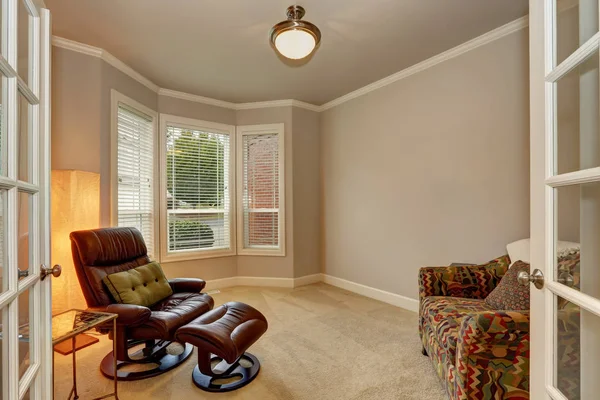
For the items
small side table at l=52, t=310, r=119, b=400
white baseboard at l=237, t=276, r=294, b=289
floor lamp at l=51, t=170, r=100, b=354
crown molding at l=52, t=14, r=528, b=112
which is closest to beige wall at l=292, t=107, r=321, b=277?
white baseboard at l=237, t=276, r=294, b=289

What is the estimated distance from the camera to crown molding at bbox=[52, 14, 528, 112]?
267 centimetres

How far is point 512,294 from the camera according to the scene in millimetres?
1920

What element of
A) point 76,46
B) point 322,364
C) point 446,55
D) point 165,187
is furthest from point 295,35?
point 165,187

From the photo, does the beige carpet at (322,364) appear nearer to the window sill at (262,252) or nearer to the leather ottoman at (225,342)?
the leather ottoman at (225,342)

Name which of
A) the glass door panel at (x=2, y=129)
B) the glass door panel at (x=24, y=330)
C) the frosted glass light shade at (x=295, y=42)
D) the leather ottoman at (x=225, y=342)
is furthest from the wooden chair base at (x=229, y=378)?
the frosted glass light shade at (x=295, y=42)

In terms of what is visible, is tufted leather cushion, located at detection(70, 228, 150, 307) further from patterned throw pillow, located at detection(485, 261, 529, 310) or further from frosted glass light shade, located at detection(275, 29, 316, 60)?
patterned throw pillow, located at detection(485, 261, 529, 310)

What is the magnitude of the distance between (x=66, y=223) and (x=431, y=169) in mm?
3385

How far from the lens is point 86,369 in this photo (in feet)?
7.48

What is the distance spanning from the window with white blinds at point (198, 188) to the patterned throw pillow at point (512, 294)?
3.38 meters

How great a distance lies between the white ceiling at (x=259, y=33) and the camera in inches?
92.8

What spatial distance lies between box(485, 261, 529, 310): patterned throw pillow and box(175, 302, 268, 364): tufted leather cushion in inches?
63.0

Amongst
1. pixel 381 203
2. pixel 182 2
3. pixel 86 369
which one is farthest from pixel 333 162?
pixel 86 369

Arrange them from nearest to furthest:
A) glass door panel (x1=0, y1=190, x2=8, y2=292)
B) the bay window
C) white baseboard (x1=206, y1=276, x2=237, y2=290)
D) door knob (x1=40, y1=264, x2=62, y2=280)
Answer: glass door panel (x1=0, y1=190, x2=8, y2=292) < door knob (x1=40, y1=264, x2=62, y2=280) < the bay window < white baseboard (x1=206, y1=276, x2=237, y2=290)

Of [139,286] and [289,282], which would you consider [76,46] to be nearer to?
[139,286]
